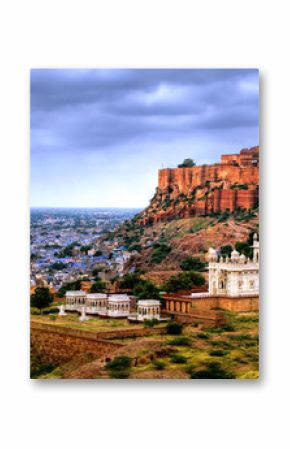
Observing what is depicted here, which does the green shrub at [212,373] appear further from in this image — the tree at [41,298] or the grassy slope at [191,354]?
the tree at [41,298]

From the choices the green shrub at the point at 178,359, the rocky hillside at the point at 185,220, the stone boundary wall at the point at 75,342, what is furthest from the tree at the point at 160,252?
the green shrub at the point at 178,359

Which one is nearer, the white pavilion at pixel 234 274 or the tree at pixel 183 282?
the white pavilion at pixel 234 274

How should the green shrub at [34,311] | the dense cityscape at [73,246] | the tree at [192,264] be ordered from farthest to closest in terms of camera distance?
the tree at [192,264], the dense cityscape at [73,246], the green shrub at [34,311]

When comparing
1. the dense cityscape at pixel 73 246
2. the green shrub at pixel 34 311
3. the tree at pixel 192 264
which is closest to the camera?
the green shrub at pixel 34 311
